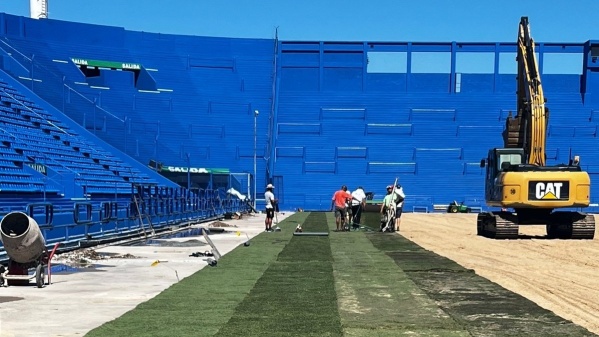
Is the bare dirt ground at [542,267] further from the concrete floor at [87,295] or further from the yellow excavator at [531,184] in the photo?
the concrete floor at [87,295]

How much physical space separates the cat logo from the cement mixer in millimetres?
15307

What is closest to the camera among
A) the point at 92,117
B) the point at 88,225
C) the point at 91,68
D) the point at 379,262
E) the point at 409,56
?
the point at 379,262

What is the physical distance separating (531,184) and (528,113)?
352 centimetres

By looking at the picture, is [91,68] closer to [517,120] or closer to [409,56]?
[409,56]

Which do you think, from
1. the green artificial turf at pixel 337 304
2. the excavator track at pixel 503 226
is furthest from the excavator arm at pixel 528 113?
the green artificial turf at pixel 337 304

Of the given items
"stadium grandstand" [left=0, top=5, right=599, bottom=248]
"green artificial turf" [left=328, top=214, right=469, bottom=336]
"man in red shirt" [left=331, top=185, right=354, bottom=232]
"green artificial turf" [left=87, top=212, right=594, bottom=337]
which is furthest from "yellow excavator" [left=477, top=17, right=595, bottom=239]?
"stadium grandstand" [left=0, top=5, right=599, bottom=248]

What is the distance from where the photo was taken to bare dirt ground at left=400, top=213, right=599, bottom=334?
368 inches

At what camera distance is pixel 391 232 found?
1025 inches

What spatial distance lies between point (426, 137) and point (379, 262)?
4985 cm

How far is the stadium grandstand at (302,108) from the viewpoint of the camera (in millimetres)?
58562

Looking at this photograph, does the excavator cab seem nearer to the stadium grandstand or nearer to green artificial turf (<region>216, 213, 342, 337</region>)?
green artificial turf (<region>216, 213, 342, 337</region>)

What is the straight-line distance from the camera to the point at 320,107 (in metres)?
64.9

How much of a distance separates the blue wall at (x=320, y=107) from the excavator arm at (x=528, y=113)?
34.8m

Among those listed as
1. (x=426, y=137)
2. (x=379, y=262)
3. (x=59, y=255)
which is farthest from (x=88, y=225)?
(x=426, y=137)
